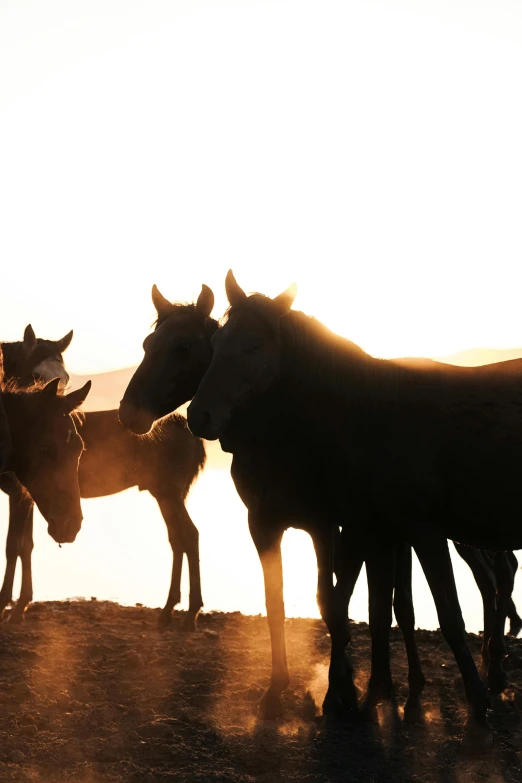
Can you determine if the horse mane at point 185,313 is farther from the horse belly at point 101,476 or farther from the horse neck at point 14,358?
the horse belly at point 101,476

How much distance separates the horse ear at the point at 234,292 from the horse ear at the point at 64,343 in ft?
15.6

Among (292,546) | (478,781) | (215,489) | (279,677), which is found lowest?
(478,781)

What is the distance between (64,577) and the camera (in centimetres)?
1648

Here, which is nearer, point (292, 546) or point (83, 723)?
point (83, 723)

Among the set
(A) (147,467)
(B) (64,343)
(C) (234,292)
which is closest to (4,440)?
(C) (234,292)

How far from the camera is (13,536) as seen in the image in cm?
955

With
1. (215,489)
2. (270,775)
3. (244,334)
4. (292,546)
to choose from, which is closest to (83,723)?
(270,775)

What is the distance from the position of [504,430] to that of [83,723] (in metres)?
3.56

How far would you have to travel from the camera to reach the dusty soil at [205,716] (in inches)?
199

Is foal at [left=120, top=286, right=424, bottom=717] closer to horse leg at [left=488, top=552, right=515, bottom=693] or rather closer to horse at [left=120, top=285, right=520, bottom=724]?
horse at [left=120, top=285, right=520, bottom=724]

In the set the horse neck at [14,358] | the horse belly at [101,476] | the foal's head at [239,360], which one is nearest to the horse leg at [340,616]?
the foal's head at [239,360]

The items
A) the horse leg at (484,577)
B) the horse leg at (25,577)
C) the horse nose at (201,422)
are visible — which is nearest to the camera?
the horse nose at (201,422)

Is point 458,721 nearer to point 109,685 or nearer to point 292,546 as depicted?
point 109,685

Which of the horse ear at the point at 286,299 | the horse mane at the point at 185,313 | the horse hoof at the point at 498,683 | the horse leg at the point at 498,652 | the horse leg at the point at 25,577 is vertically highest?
the horse mane at the point at 185,313
